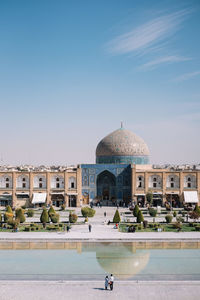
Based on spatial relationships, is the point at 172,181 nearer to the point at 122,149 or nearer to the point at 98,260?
the point at 122,149

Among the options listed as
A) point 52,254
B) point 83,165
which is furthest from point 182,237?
point 83,165

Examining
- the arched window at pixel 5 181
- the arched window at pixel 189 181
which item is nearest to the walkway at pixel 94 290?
the arched window at pixel 189 181

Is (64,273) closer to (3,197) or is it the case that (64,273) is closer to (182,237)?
(182,237)

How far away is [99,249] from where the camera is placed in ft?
75.6

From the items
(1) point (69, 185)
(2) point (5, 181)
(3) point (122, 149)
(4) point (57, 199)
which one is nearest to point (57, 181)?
(1) point (69, 185)

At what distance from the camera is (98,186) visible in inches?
1998

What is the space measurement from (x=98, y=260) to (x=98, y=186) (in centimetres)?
3036

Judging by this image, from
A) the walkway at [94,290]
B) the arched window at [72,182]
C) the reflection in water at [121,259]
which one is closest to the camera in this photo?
the walkway at [94,290]

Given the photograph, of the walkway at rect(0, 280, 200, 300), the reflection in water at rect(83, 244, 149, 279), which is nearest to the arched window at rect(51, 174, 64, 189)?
the reflection in water at rect(83, 244, 149, 279)

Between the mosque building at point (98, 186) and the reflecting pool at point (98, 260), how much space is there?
23454mm

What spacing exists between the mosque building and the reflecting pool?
2345cm

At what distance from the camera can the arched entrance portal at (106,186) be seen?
50.4 metres

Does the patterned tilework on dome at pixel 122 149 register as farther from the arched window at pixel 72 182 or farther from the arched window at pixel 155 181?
the arched window at pixel 72 182

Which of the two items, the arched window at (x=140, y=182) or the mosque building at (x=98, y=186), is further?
the arched window at (x=140, y=182)
